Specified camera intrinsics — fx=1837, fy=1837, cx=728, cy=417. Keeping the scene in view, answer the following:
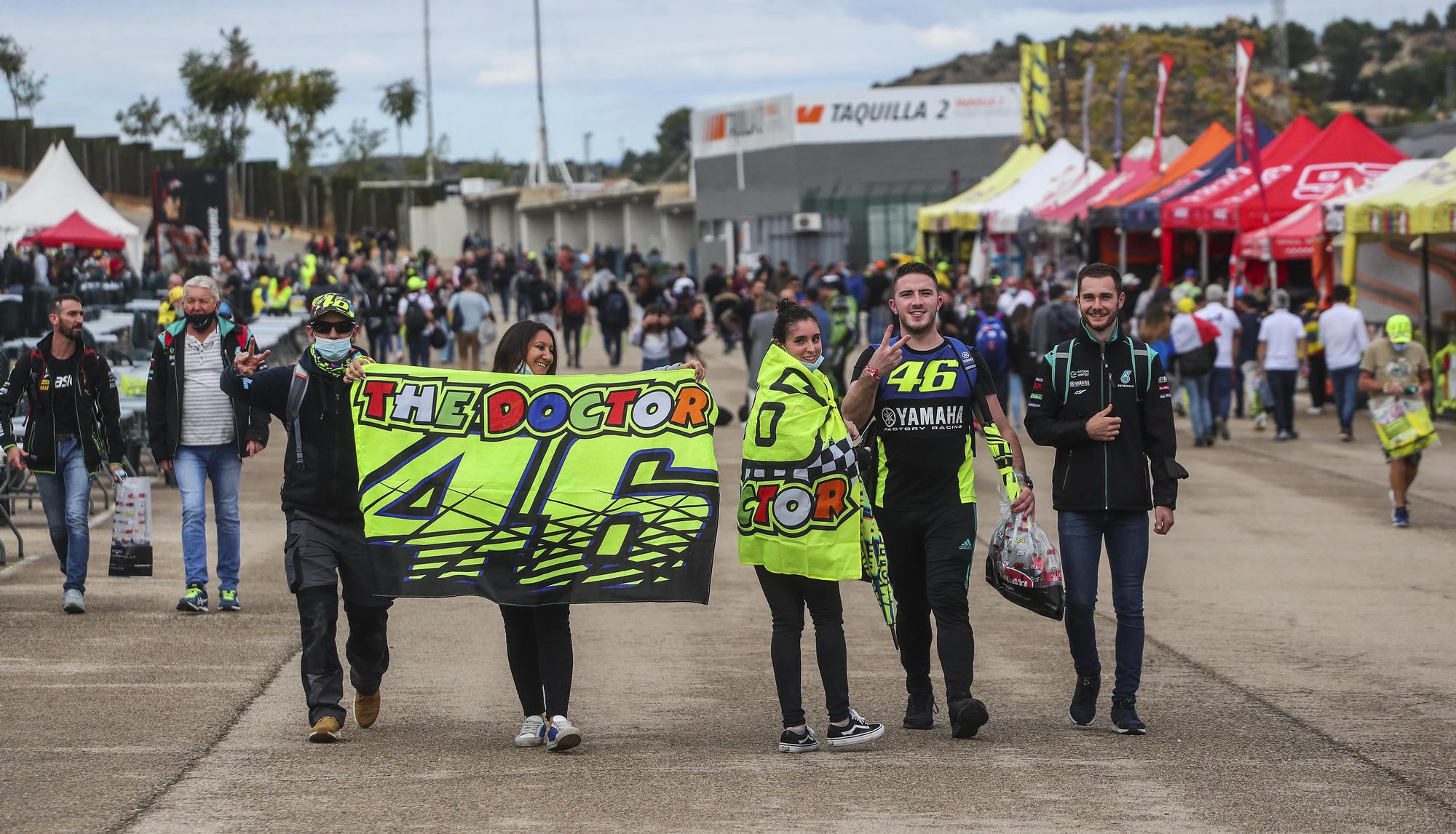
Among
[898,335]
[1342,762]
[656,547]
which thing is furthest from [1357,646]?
[656,547]

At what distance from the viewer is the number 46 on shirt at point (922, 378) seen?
274 inches

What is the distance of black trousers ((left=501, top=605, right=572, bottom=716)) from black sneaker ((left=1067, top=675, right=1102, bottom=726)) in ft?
6.64

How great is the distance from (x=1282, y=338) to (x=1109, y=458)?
14364mm

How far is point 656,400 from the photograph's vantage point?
716 centimetres

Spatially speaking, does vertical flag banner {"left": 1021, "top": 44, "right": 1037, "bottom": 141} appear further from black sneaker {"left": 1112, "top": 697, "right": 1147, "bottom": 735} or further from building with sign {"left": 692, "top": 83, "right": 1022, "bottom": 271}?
black sneaker {"left": 1112, "top": 697, "right": 1147, "bottom": 735}

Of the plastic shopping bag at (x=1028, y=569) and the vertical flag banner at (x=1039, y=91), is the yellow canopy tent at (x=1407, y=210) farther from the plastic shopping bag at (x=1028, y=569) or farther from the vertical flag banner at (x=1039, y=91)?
the vertical flag banner at (x=1039, y=91)

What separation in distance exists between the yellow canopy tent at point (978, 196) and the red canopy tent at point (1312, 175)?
11000mm

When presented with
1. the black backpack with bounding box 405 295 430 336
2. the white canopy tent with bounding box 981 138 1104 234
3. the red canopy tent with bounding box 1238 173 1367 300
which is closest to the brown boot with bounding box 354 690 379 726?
the red canopy tent with bounding box 1238 173 1367 300

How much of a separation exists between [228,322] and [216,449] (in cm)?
69

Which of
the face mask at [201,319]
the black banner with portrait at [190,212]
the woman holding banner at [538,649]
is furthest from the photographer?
the black banner with portrait at [190,212]

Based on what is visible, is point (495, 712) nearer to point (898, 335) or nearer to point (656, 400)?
point (656, 400)

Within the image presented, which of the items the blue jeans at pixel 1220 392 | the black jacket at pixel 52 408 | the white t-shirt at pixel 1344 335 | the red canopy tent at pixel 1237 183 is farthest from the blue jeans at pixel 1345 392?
the black jacket at pixel 52 408

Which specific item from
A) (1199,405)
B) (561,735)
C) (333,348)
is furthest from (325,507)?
(1199,405)

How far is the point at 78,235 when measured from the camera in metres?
40.9
